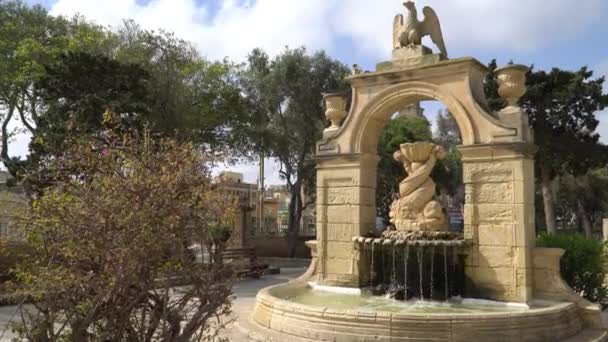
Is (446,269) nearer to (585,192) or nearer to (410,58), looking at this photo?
(410,58)

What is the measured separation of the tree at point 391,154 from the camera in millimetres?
24312

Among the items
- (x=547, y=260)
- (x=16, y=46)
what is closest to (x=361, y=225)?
(x=547, y=260)

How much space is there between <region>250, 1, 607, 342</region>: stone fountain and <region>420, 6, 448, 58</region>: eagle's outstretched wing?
0.07 feet

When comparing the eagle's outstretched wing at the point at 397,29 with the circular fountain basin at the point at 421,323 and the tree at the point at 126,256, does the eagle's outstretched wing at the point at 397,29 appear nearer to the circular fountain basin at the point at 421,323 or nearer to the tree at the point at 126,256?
the circular fountain basin at the point at 421,323

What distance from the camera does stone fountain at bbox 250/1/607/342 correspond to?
7.34 metres

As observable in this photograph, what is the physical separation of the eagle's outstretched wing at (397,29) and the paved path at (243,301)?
5.68m

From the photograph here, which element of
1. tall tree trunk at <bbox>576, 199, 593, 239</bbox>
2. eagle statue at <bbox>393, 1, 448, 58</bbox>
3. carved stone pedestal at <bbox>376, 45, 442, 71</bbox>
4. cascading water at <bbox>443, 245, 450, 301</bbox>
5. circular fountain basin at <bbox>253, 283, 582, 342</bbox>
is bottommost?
circular fountain basin at <bbox>253, 283, 582, 342</bbox>

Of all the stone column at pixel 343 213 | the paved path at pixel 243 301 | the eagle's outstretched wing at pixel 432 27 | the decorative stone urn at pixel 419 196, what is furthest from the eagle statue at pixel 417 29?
the paved path at pixel 243 301

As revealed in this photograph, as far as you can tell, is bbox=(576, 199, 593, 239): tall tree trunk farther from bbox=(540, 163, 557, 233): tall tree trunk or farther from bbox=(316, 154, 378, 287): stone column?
bbox=(316, 154, 378, 287): stone column

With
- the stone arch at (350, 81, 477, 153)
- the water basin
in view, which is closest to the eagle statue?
the stone arch at (350, 81, 477, 153)

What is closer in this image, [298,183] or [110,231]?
[110,231]

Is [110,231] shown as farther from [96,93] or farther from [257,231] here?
[257,231]

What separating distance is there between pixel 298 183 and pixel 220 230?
1958cm

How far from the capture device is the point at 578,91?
880 inches
